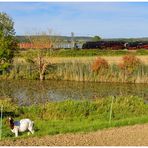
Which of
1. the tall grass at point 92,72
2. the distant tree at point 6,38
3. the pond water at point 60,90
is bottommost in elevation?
the pond water at point 60,90

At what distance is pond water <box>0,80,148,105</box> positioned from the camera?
104 ft

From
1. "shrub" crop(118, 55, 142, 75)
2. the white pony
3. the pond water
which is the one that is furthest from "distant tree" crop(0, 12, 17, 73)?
the white pony

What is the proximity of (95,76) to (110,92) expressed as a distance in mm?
8776

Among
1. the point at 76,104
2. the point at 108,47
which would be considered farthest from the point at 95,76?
the point at 108,47

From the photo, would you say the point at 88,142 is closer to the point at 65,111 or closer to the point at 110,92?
the point at 65,111

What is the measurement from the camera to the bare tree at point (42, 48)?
46.8 m

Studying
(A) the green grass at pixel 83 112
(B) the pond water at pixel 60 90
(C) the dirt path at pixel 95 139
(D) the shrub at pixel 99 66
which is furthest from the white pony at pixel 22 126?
(D) the shrub at pixel 99 66

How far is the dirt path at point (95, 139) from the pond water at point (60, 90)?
14582 mm

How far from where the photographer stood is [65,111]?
2091 centimetres

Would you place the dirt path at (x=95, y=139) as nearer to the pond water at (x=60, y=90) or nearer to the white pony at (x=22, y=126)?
the white pony at (x=22, y=126)

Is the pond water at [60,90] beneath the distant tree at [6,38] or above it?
beneath

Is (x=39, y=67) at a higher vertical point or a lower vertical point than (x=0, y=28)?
lower

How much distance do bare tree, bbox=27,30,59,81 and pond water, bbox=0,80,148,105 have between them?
251 centimetres

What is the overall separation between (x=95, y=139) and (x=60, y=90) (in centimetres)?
2359
